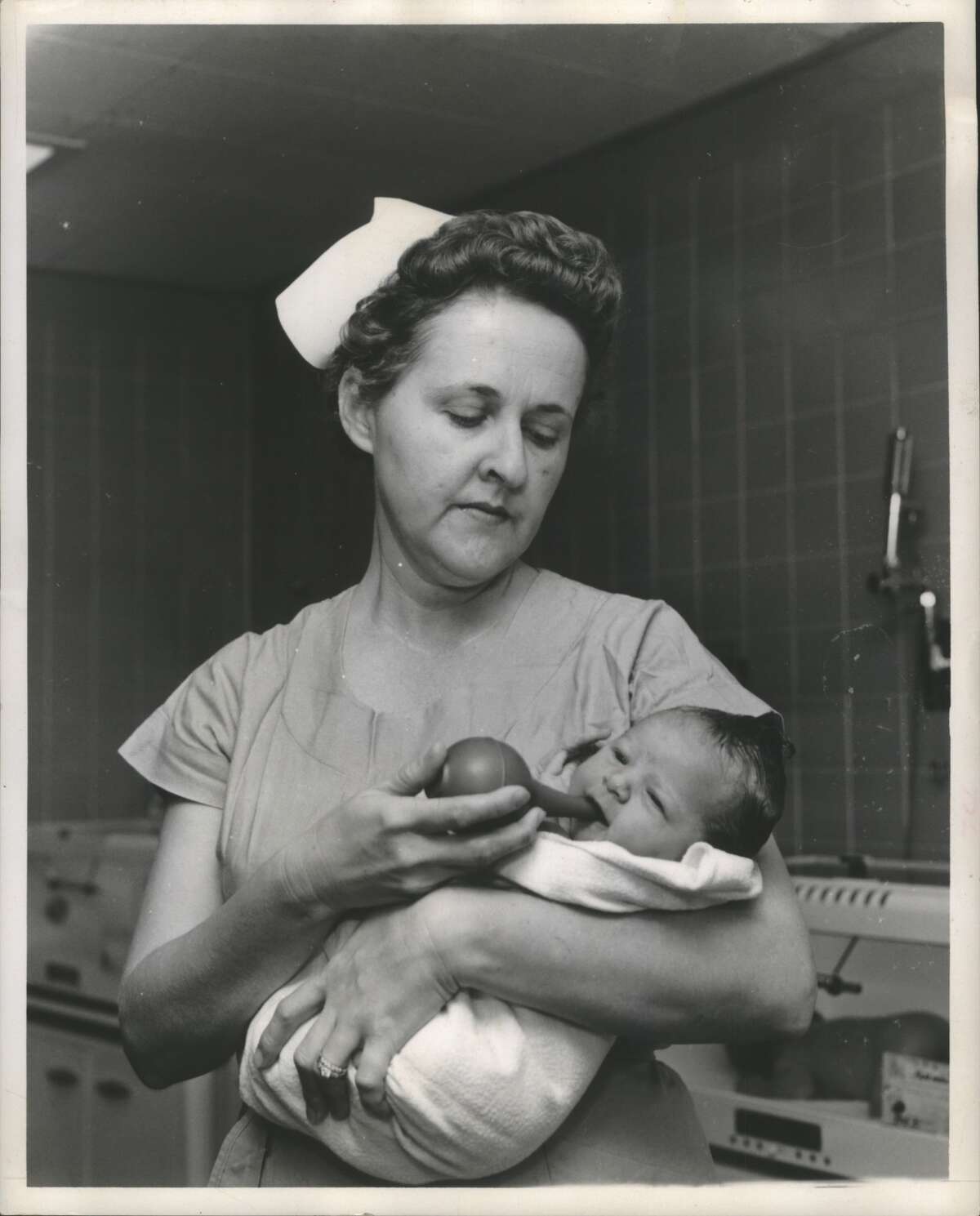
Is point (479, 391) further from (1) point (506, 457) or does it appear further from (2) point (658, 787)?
(2) point (658, 787)

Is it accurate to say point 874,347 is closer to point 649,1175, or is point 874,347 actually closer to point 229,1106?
point 649,1175

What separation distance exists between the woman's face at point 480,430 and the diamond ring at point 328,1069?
0.37 meters

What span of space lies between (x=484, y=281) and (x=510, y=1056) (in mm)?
560

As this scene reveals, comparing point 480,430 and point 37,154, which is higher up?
point 37,154

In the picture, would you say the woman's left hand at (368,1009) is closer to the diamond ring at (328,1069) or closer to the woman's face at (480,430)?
the diamond ring at (328,1069)

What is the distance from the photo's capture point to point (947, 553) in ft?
3.77

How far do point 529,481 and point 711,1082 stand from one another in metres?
0.86

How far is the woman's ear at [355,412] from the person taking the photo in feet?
3.47

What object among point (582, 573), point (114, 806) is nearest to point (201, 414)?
point (582, 573)

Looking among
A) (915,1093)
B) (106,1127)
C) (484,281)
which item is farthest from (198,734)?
(915,1093)

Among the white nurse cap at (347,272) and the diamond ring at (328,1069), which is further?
the white nurse cap at (347,272)

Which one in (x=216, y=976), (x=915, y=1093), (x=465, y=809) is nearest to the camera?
(x=465, y=809)

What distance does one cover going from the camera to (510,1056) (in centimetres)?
88

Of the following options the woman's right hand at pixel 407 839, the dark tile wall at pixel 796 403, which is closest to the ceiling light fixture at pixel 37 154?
the dark tile wall at pixel 796 403
